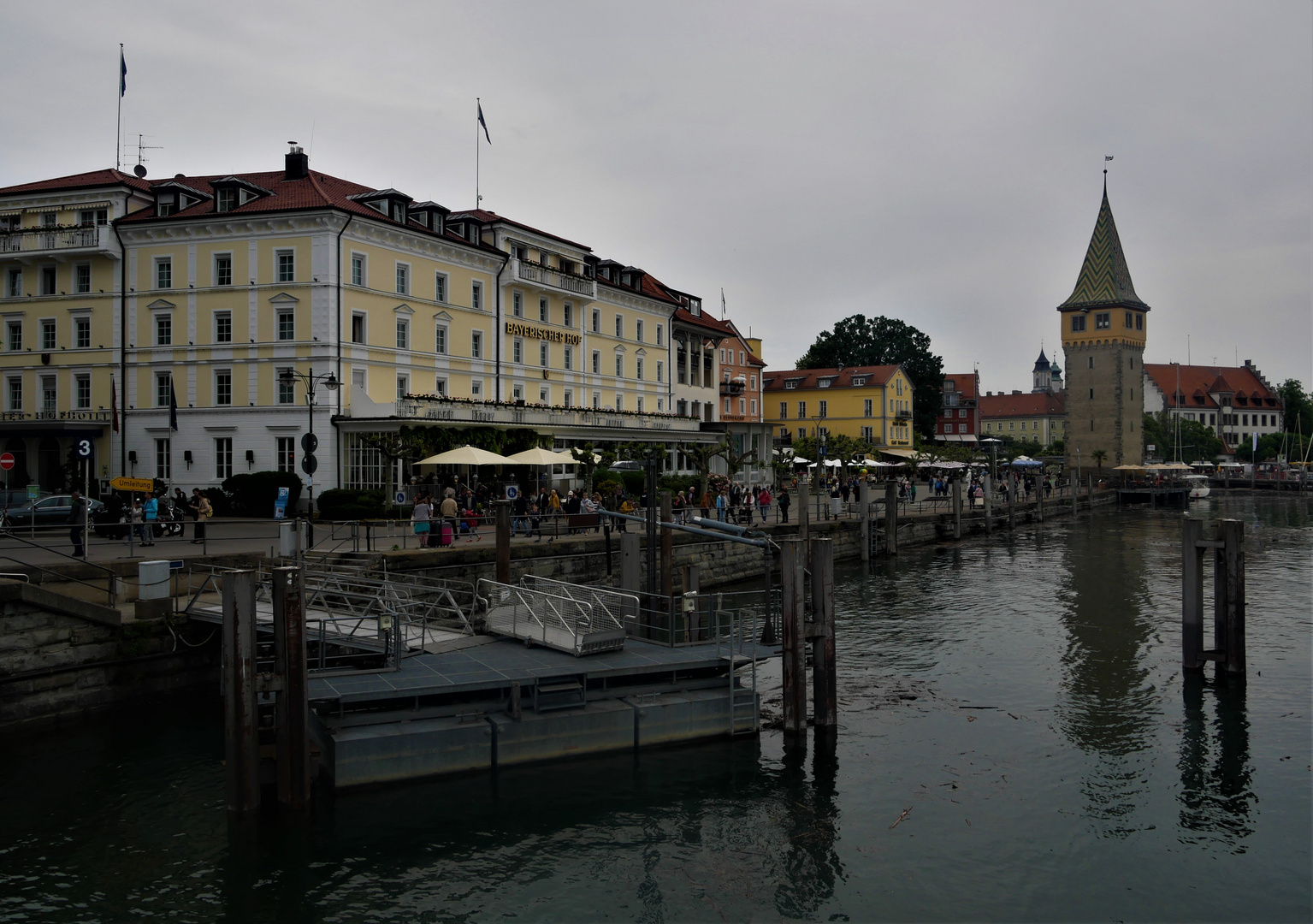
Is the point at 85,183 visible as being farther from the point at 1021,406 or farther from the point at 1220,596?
the point at 1021,406

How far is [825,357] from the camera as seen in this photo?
11356cm

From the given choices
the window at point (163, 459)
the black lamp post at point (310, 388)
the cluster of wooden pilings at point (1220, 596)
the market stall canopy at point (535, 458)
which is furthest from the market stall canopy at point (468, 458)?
the cluster of wooden pilings at point (1220, 596)

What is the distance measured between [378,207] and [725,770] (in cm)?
3542

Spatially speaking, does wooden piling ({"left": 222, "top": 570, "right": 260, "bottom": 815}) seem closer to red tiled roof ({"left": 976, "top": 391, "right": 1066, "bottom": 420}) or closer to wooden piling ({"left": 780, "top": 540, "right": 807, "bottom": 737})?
wooden piling ({"left": 780, "top": 540, "right": 807, "bottom": 737})

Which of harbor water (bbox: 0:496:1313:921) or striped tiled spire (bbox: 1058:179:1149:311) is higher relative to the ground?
striped tiled spire (bbox: 1058:179:1149:311)

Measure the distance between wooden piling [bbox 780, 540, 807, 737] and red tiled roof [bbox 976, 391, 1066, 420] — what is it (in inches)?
6344

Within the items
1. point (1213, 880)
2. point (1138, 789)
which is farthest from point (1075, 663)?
point (1213, 880)

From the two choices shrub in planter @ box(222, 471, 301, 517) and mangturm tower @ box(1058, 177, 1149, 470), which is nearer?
shrub in planter @ box(222, 471, 301, 517)

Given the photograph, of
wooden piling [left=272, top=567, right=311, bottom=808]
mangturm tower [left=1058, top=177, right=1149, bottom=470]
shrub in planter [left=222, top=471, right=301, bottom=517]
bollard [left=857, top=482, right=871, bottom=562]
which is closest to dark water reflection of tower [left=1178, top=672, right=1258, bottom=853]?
wooden piling [left=272, top=567, right=311, bottom=808]

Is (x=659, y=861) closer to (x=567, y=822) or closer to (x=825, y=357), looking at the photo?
(x=567, y=822)

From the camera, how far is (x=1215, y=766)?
17047mm

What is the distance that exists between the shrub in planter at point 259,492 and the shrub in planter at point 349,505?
2.00m

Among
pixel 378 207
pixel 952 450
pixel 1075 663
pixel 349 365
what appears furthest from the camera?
pixel 952 450

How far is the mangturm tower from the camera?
4407 inches
